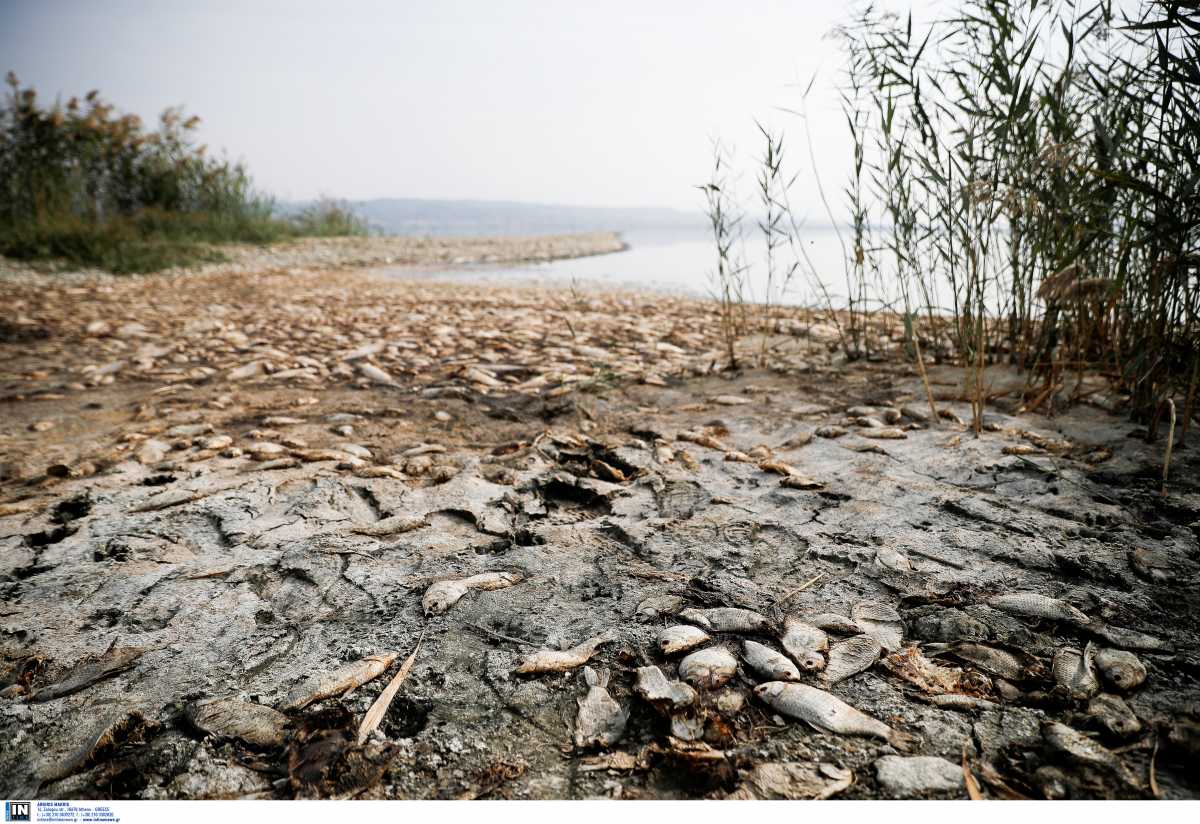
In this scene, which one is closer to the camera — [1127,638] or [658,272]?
[1127,638]

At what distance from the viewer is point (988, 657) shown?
3.54ft

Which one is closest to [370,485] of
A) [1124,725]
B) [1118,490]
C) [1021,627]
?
[1021,627]

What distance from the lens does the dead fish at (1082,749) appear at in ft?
2.76

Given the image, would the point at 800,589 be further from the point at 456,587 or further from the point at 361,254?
the point at 361,254

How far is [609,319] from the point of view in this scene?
4609 millimetres

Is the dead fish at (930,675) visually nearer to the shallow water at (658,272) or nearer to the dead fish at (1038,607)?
the dead fish at (1038,607)

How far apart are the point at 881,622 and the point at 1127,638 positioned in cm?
38

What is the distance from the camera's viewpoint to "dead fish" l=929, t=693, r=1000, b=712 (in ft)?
3.19

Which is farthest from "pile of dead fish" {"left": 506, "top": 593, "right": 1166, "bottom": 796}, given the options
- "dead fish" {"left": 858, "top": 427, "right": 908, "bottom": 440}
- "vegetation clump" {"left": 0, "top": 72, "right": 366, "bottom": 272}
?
"vegetation clump" {"left": 0, "top": 72, "right": 366, "bottom": 272}

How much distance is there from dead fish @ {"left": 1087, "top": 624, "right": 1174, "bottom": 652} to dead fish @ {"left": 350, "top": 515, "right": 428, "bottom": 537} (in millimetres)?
1389

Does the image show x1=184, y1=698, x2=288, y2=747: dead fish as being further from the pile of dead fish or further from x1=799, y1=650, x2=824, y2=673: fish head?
x1=799, y1=650, x2=824, y2=673: fish head

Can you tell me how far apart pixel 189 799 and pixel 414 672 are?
0.33 meters

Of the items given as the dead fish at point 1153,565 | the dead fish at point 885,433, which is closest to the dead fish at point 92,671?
the dead fish at point 1153,565
